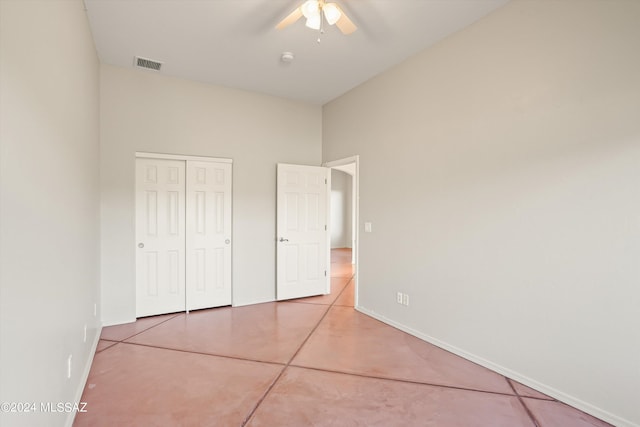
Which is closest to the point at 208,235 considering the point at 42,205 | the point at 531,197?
the point at 42,205

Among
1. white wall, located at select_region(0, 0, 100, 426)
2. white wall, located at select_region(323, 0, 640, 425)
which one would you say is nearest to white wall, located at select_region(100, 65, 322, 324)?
white wall, located at select_region(0, 0, 100, 426)

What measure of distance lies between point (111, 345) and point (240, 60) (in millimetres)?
3337

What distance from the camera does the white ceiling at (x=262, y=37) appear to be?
8.77ft

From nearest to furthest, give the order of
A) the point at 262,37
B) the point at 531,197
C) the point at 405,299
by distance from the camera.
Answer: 1. the point at 531,197
2. the point at 262,37
3. the point at 405,299

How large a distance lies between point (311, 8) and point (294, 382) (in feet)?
9.26

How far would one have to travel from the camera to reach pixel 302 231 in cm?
486

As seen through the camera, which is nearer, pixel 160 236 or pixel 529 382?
pixel 529 382

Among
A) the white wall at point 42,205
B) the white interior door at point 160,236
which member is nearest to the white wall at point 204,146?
the white interior door at point 160,236

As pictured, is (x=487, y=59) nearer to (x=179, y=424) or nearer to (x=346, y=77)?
(x=346, y=77)

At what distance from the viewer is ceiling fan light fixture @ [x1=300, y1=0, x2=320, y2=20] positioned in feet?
7.34

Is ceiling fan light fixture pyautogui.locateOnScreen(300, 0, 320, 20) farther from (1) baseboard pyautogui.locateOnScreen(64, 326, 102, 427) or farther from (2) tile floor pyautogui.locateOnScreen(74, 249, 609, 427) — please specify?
(1) baseboard pyautogui.locateOnScreen(64, 326, 102, 427)

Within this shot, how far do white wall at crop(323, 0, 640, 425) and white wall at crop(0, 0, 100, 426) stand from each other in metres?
3.02

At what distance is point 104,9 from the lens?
270cm

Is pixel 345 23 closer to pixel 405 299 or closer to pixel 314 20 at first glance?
pixel 314 20
